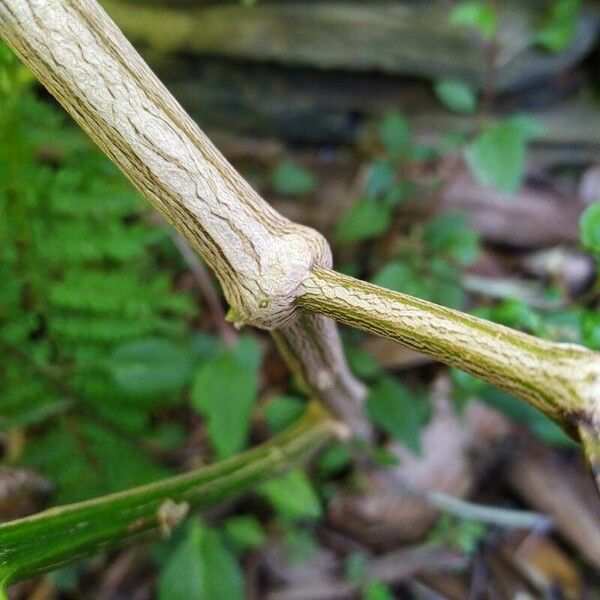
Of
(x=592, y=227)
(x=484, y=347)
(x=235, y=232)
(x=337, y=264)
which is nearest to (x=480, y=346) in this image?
(x=484, y=347)

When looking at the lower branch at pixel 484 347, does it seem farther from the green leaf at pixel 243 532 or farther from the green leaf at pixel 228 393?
the green leaf at pixel 243 532

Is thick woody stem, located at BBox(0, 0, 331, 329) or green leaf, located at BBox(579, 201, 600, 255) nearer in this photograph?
thick woody stem, located at BBox(0, 0, 331, 329)

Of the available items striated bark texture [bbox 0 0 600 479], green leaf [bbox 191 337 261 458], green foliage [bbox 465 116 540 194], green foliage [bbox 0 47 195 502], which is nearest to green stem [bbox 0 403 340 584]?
green leaf [bbox 191 337 261 458]

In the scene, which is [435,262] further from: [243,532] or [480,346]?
[480,346]

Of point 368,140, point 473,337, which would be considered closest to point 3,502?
point 473,337

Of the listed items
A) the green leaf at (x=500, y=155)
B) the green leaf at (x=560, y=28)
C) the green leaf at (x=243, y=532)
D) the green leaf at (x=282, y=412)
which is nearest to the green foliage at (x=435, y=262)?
the green leaf at (x=500, y=155)

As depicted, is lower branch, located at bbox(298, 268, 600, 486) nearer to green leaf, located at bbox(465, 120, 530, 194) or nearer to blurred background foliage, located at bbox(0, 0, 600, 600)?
blurred background foliage, located at bbox(0, 0, 600, 600)

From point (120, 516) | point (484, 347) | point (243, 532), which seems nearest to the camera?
point (484, 347)
